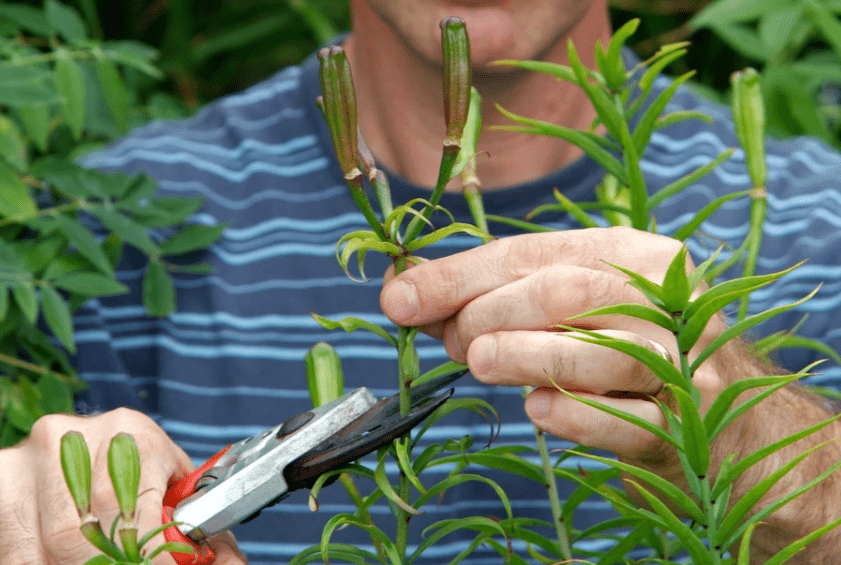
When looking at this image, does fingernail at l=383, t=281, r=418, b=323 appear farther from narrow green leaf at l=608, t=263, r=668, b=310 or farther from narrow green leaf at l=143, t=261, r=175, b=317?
narrow green leaf at l=143, t=261, r=175, b=317

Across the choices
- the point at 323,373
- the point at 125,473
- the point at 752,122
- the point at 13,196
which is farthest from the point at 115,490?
the point at 13,196

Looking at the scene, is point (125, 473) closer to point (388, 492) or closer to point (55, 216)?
point (388, 492)

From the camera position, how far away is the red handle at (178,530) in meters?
0.42

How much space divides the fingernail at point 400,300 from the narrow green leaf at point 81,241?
449 mm

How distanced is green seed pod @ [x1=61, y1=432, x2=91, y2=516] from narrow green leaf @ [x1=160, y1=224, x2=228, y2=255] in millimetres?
590

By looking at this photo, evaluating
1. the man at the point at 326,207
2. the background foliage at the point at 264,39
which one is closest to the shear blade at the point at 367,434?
the man at the point at 326,207

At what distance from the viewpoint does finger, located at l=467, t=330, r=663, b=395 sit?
0.40 m

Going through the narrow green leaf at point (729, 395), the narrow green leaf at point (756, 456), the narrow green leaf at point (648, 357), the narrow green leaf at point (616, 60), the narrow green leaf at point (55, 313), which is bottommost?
the narrow green leaf at point (55, 313)

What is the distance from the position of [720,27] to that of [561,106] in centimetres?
24

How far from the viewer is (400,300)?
0.40m

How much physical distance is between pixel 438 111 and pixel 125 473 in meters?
0.77

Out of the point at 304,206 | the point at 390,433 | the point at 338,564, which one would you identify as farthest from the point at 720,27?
the point at 390,433

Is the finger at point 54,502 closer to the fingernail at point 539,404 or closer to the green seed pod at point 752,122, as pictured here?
the fingernail at point 539,404

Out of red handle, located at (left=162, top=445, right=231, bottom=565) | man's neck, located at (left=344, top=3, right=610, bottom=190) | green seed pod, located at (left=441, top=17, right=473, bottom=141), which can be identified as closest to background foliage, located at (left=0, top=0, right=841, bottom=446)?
man's neck, located at (left=344, top=3, right=610, bottom=190)
